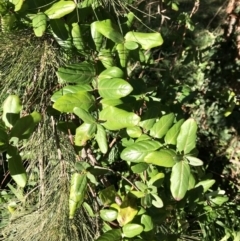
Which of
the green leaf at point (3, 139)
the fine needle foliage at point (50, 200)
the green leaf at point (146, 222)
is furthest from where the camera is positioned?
the fine needle foliage at point (50, 200)

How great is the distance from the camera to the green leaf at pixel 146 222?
899 mm

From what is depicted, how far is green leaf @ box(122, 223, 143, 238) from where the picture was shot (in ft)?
2.84

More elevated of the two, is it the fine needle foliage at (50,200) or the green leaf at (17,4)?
the green leaf at (17,4)

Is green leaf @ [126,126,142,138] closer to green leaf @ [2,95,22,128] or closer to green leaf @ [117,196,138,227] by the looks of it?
green leaf @ [117,196,138,227]

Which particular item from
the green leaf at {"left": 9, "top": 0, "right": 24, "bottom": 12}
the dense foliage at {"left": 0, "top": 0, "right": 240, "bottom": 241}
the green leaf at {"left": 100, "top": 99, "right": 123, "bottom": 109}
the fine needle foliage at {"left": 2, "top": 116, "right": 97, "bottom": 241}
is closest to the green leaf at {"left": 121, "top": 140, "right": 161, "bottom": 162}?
the dense foliage at {"left": 0, "top": 0, "right": 240, "bottom": 241}

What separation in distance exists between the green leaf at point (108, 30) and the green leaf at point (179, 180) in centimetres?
28

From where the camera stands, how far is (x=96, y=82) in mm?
847

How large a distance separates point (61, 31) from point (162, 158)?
32 centimetres

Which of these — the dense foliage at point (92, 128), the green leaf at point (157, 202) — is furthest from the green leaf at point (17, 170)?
the green leaf at point (157, 202)

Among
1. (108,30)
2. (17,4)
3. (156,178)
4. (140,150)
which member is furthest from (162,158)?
(17,4)

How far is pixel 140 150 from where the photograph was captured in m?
0.85


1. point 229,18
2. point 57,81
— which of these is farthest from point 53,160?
point 229,18

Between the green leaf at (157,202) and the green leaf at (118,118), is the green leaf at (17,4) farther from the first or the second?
the green leaf at (157,202)

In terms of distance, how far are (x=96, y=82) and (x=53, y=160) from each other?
0.99 feet
